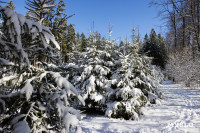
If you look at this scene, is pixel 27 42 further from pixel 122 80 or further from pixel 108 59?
pixel 108 59

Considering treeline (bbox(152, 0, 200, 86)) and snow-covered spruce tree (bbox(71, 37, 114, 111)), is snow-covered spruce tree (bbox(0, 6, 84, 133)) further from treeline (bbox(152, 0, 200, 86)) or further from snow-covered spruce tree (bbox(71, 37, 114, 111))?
treeline (bbox(152, 0, 200, 86))

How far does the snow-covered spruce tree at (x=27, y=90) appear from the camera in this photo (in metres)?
1.73

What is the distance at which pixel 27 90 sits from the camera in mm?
1886

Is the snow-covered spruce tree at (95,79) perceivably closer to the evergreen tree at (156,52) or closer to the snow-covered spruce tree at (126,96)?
the snow-covered spruce tree at (126,96)

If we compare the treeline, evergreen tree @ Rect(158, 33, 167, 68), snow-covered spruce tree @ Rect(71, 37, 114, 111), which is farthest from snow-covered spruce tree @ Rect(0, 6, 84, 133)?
evergreen tree @ Rect(158, 33, 167, 68)

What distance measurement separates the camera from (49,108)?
236 cm

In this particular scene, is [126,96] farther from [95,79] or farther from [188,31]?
[188,31]

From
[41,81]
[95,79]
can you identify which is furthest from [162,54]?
[41,81]

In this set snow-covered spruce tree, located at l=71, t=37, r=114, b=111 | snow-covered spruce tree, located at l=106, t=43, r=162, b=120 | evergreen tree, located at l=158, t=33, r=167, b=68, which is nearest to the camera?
snow-covered spruce tree, located at l=106, t=43, r=162, b=120

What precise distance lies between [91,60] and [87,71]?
0.80 meters

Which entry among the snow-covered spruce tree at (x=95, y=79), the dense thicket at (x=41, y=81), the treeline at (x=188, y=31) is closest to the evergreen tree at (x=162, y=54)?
the treeline at (x=188, y=31)

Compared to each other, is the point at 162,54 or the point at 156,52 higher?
the point at 156,52

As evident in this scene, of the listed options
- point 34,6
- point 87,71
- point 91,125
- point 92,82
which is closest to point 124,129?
point 91,125

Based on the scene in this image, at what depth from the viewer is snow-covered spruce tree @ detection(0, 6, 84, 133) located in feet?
5.67
